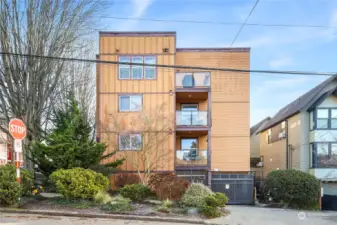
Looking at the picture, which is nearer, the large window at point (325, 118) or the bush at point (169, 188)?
the bush at point (169, 188)

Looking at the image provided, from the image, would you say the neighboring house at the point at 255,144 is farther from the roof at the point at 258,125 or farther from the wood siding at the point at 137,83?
the wood siding at the point at 137,83

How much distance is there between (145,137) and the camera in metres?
17.8

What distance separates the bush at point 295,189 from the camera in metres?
16.2

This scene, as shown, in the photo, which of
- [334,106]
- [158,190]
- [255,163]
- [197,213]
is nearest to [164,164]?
[158,190]

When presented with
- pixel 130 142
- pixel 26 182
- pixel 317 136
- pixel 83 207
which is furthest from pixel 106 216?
pixel 317 136

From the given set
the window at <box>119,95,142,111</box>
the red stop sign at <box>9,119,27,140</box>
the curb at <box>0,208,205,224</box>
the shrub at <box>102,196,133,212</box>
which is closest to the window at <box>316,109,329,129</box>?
the window at <box>119,95,142,111</box>

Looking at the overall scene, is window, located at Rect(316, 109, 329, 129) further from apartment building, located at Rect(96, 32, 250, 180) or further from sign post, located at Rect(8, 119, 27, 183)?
sign post, located at Rect(8, 119, 27, 183)

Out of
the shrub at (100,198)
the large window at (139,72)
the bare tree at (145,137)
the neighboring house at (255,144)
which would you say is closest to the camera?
the shrub at (100,198)

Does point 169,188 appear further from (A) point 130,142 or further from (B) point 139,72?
(B) point 139,72

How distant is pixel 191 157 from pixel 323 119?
9894mm

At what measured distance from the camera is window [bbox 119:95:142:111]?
732 inches

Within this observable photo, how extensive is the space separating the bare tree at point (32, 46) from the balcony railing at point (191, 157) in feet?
27.5

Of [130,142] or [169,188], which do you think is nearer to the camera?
[169,188]

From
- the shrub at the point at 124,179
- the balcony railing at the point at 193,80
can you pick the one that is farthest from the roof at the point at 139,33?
the shrub at the point at 124,179
